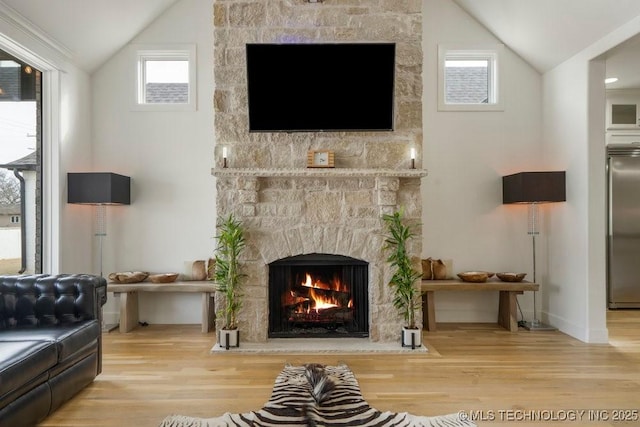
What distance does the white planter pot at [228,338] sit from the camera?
3957 mm

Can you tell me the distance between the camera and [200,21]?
5051mm

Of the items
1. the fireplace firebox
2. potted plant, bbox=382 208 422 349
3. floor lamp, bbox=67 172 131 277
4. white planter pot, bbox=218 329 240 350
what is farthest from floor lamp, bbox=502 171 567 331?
floor lamp, bbox=67 172 131 277

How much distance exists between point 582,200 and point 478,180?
1.08 metres

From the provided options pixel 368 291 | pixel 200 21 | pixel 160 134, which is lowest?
pixel 368 291

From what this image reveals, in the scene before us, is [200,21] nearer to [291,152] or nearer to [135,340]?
[291,152]

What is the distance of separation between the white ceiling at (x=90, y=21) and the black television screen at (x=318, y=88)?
1538 millimetres

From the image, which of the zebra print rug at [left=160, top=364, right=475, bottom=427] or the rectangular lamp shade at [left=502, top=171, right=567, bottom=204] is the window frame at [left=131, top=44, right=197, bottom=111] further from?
the rectangular lamp shade at [left=502, top=171, right=567, bottom=204]

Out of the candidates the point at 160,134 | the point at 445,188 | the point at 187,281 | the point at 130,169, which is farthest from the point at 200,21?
the point at 445,188

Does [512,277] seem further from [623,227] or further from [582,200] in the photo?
[623,227]

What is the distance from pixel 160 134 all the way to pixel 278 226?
1949 mm

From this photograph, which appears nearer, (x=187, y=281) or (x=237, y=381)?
(x=237, y=381)

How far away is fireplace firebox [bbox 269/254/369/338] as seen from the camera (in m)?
4.23

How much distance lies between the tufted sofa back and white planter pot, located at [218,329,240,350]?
1112 mm

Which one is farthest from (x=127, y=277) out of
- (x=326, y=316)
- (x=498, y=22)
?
(x=498, y=22)
